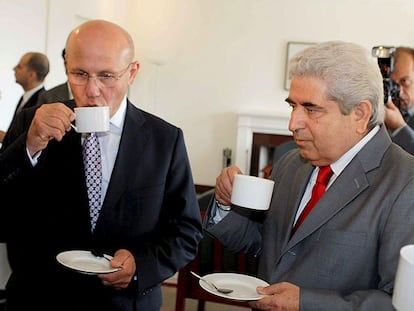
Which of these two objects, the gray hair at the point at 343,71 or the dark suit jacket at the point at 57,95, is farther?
the dark suit jacket at the point at 57,95

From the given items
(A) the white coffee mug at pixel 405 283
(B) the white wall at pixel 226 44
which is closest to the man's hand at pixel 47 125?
(A) the white coffee mug at pixel 405 283

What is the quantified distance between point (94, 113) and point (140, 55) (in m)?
5.90

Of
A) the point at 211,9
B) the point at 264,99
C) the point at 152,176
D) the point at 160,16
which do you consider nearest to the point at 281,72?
the point at 264,99

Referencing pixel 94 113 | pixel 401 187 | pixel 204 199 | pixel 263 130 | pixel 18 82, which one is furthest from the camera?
pixel 263 130

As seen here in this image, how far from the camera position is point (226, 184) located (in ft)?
5.07

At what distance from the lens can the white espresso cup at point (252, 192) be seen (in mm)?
1432

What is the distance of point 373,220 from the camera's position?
1281mm

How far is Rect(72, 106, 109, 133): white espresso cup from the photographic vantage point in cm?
151

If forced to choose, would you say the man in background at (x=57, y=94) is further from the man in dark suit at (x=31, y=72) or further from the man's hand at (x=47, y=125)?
the man's hand at (x=47, y=125)

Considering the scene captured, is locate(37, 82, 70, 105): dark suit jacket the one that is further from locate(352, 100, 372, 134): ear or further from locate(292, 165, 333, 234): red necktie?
locate(352, 100, 372, 134): ear

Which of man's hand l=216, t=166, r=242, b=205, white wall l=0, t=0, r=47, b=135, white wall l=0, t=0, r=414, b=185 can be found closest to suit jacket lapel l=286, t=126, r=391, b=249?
man's hand l=216, t=166, r=242, b=205

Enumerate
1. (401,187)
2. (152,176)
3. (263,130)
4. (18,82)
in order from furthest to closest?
(263,130), (18,82), (152,176), (401,187)

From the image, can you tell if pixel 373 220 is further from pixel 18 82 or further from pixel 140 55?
pixel 140 55

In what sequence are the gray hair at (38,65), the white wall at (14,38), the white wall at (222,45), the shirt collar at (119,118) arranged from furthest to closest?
the white wall at (222,45)
the white wall at (14,38)
the gray hair at (38,65)
the shirt collar at (119,118)
